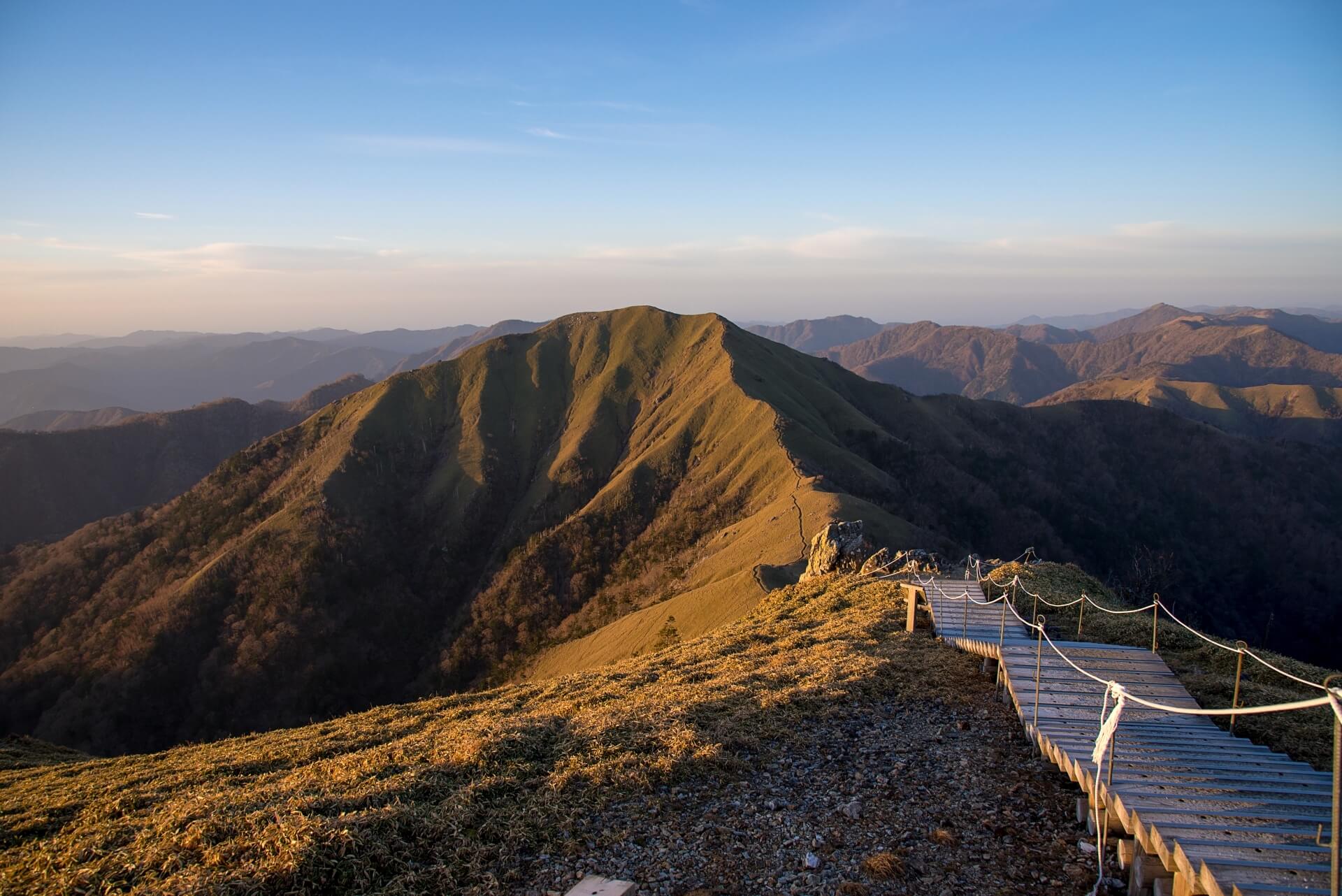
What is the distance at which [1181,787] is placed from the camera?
988 cm

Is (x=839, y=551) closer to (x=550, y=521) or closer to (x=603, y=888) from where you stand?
(x=603, y=888)

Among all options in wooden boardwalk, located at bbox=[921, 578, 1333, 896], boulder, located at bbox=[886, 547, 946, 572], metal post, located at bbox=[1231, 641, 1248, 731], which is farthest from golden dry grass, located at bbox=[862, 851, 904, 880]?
boulder, located at bbox=[886, 547, 946, 572]

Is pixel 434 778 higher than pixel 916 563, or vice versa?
pixel 434 778

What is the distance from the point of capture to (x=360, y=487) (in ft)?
408

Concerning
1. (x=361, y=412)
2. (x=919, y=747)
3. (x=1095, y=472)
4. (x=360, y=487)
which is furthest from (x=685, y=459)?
(x=1095, y=472)

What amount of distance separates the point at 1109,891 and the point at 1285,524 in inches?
7634

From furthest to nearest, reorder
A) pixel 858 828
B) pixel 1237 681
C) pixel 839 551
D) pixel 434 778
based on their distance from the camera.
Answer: pixel 839 551, pixel 1237 681, pixel 434 778, pixel 858 828

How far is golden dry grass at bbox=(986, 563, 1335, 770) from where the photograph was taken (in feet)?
43.4

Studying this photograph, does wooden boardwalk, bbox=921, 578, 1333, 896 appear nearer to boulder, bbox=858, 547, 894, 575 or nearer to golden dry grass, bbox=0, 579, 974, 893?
golden dry grass, bbox=0, 579, 974, 893

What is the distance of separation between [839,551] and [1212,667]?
2111 cm

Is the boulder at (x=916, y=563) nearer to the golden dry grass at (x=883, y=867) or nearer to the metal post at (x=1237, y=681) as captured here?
the metal post at (x=1237, y=681)

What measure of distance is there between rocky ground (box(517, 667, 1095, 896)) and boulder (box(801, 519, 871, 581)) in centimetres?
2393

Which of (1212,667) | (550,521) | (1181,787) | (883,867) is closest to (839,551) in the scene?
(1212,667)

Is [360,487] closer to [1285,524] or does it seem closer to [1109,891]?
[1109,891]
